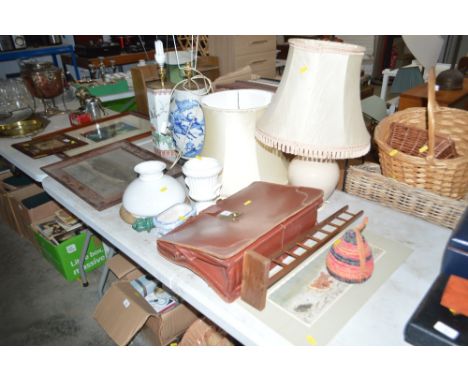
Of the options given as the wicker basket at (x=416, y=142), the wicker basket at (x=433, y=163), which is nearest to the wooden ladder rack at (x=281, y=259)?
the wicker basket at (x=433, y=163)

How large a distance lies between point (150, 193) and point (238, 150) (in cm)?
25

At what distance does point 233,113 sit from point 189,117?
0.76 ft

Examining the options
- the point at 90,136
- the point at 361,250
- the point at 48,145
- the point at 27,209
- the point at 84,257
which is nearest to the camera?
the point at 361,250

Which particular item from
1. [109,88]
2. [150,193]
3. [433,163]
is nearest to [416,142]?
[433,163]

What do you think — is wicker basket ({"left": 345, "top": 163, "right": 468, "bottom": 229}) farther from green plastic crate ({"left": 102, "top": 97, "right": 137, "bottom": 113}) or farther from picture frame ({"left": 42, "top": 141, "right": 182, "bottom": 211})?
green plastic crate ({"left": 102, "top": 97, "right": 137, "bottom": 113})

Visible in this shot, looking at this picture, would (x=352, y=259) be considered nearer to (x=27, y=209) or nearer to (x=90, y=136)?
(x=90, y=136)

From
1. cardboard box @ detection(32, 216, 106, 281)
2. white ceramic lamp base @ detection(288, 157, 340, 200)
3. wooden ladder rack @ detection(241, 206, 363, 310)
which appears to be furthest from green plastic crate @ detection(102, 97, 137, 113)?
wooden ladder rack @ detection(241, 206, 363, 310)

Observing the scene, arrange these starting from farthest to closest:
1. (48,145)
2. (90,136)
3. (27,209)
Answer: (27,209) < (90,136) < (48,145)

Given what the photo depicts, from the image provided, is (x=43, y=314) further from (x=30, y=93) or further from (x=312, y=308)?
(x=312, y=308)

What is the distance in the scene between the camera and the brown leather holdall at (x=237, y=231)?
0.68 meters

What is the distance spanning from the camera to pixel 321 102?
2.48ft

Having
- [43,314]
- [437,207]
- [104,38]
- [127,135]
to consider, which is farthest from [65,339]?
[104,38]

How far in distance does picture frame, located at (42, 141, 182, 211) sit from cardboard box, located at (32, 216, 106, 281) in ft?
1.82

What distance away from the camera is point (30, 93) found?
1764 millimetres
